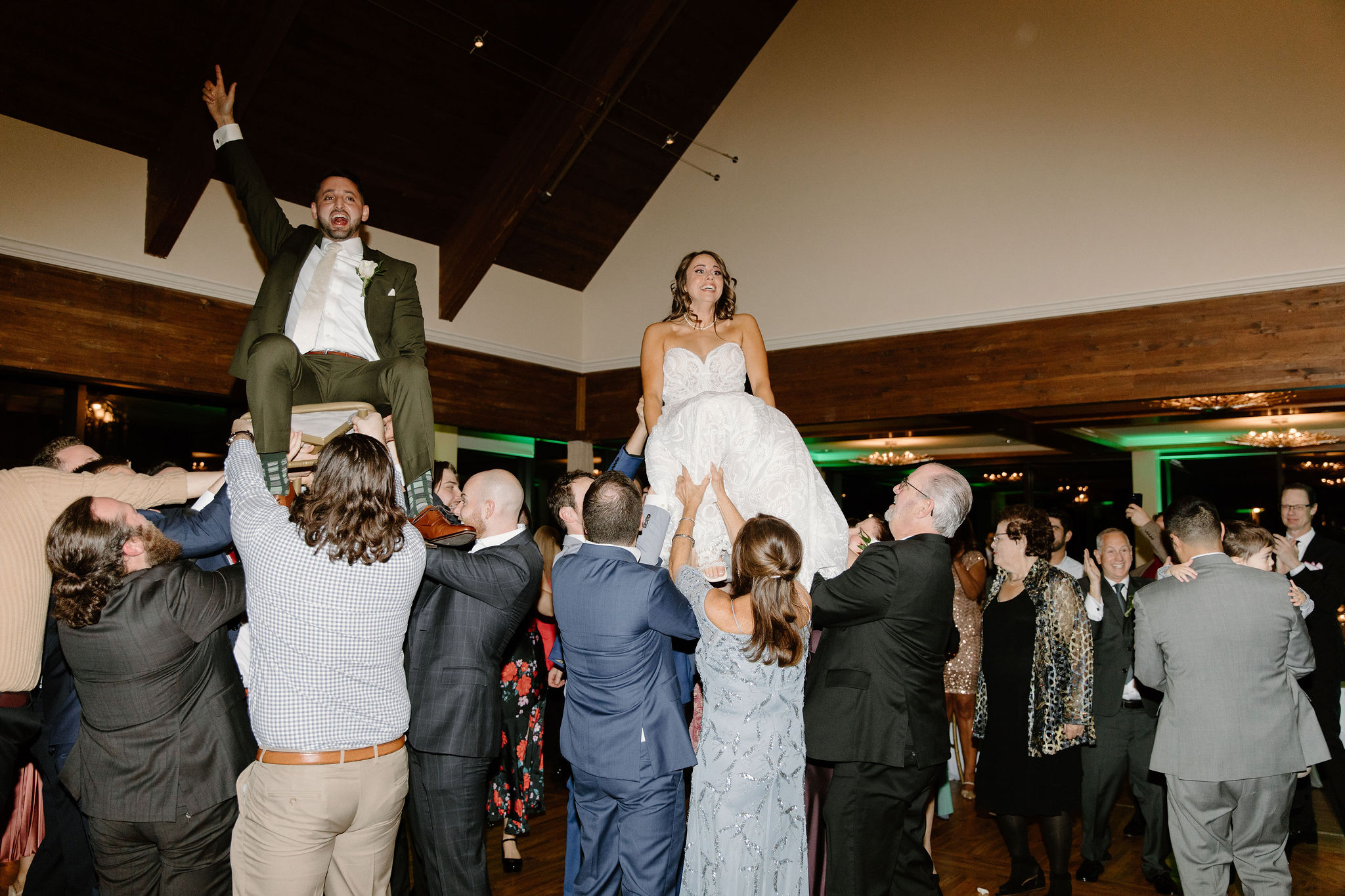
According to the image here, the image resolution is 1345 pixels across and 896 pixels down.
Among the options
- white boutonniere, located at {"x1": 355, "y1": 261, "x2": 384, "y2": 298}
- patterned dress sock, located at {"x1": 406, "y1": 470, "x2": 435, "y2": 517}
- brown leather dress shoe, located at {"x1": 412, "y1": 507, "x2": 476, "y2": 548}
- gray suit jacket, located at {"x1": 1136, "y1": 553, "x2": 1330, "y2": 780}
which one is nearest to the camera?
brown leather dress shoe, located at {"x1": 412, "y1": 507, "x2": 476, "y2": 548}

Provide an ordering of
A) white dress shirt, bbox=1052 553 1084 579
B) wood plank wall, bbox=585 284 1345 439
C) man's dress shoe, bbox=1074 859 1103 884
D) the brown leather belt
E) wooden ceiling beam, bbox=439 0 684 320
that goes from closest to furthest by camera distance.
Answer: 1. the brown leather belt
2. man's dress shoe, bbox=1074 859 1103 884
3. white dress shirt, bbox=1052 553 1084 579
4. wood plank wall, bbox=585 284 1345 439
5. wooden ceiling beam, bbox=439 0 684 320

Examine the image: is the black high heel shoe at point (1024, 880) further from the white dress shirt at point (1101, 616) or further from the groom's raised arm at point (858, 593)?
the groom's raised arm at point (858, 593)

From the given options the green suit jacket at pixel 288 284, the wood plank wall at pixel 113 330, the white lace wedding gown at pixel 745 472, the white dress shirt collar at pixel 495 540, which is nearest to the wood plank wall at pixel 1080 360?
the white lace wedding gown at pixel 745 472

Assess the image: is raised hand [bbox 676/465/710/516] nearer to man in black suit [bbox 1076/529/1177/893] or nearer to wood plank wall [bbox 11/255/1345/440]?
man in black suit [bbox 1076/529/1177/893]

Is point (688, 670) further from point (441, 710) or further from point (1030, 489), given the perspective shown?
point (1030, 489)

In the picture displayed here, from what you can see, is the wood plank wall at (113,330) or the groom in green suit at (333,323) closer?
the groom in green suit at (333,323)

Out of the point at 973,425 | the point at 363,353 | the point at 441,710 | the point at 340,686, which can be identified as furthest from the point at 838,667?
the point at 973,425

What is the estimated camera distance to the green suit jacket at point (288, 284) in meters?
3.75

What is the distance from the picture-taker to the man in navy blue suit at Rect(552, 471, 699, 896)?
3.01 metres

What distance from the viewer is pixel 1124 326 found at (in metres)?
6.96

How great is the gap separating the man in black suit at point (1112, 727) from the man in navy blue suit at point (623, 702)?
2.64 meters

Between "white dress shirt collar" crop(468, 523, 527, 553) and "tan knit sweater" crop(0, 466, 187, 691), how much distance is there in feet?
3.47

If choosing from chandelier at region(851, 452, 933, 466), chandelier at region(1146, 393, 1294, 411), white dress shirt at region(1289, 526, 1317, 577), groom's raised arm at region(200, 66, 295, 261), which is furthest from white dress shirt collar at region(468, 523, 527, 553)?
chandelier at region(851, 452, 933, 466)

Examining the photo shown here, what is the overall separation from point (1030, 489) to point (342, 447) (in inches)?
489
